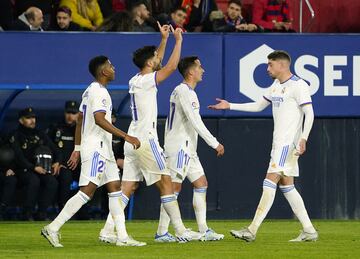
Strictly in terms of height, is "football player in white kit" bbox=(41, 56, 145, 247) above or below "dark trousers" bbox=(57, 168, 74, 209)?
above

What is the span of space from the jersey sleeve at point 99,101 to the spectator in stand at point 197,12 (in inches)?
305

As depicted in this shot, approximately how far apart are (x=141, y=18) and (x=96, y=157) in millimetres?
7400

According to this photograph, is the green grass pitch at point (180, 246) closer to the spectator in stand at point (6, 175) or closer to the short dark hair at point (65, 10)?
the spectator in stand at point (6, 175)

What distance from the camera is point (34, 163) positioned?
1950 cm

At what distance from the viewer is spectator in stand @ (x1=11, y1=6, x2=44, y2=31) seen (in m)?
19.8

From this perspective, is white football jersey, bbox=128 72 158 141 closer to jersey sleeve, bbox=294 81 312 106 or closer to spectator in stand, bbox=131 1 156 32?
jersey sleeve, bbox=294 81 312 106

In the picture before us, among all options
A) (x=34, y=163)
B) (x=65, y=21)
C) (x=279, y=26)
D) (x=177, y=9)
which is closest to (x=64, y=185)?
(x=34, y=163)

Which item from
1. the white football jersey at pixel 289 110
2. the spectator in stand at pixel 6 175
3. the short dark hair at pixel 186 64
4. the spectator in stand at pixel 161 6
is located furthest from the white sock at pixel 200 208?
the spectator in stand at pixel 161 6

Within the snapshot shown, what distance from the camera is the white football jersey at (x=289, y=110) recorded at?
14336 mm

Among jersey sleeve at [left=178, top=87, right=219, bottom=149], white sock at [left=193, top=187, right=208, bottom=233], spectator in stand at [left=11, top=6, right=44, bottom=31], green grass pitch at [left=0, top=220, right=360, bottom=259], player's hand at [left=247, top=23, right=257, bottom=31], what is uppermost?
spectator in stand at [left=11, top=6, right=44, bottom=31]

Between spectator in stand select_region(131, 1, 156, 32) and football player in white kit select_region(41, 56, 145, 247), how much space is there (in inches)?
261

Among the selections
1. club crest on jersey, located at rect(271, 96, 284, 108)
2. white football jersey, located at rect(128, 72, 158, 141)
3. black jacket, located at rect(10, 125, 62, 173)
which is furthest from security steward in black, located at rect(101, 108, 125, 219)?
white football jersey, located at rect(128, 72, 158, 141)

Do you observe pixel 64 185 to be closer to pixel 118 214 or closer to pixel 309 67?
pixel 309 67

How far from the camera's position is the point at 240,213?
2033 centimetres
